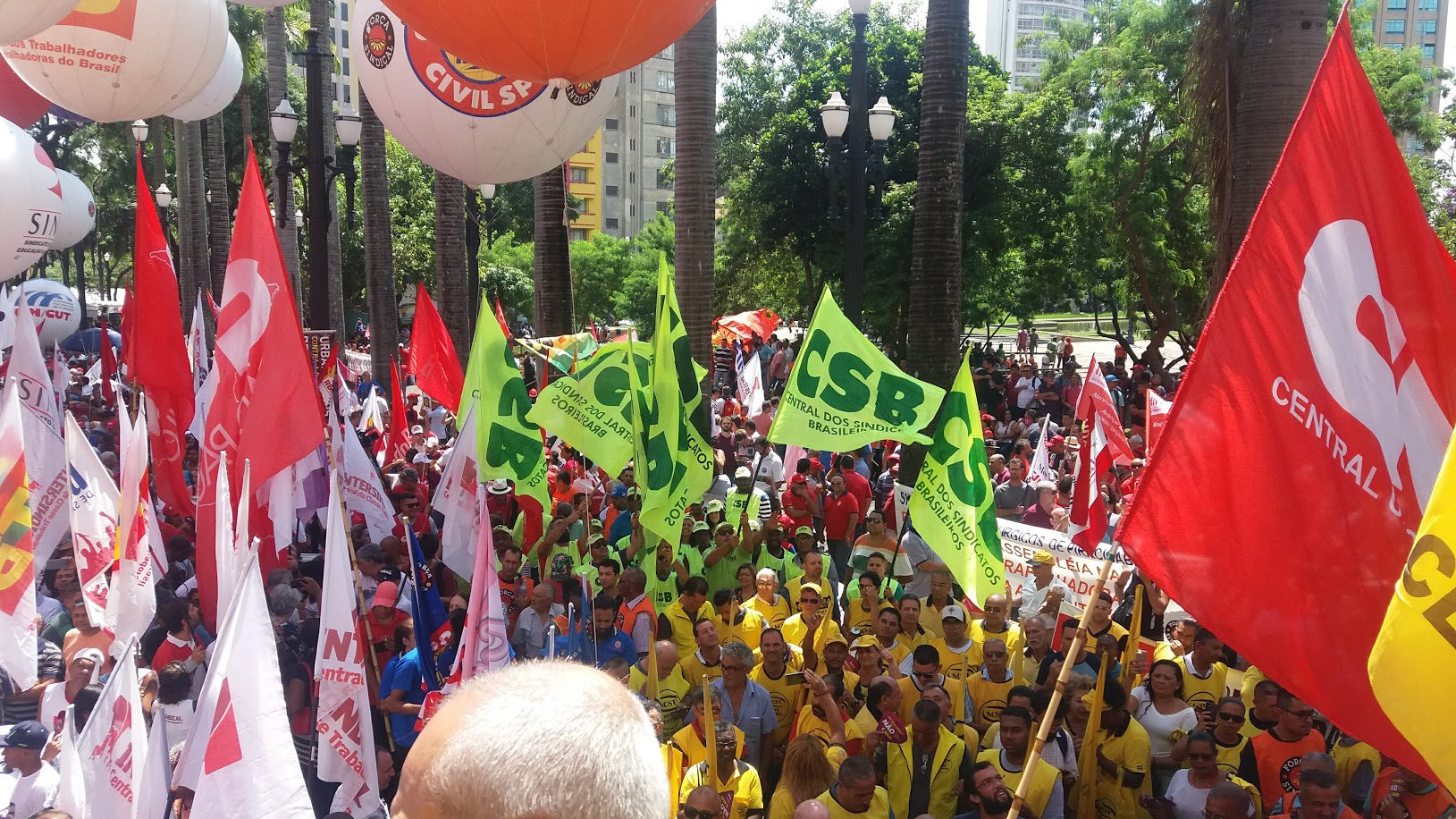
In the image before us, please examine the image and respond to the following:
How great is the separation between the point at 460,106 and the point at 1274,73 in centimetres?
617

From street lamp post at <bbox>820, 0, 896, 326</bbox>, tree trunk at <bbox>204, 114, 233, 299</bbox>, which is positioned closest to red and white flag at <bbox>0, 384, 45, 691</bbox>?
street lamp post at <bbox>820, 0, 896, 326</bbox>

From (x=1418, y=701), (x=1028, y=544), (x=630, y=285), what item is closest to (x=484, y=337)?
(x=1028, y=544)

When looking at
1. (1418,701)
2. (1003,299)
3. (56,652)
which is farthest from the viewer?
(1003,299)

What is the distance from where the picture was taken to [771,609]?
341 inches

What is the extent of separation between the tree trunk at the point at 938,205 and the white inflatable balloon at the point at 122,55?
724 cm

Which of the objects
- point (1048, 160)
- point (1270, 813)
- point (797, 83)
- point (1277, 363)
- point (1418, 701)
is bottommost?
point (1270, 813)

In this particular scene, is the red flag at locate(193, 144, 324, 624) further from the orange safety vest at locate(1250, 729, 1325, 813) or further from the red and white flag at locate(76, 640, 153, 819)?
the orange safety vest at locate(1250, 729, 1325, 813)

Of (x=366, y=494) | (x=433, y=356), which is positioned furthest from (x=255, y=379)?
(x=433, y=356)

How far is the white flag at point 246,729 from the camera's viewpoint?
4.58 metres

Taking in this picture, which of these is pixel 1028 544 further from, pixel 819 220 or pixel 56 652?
pixel 819 220

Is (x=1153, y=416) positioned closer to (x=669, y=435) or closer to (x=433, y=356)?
(x=669, y=435)

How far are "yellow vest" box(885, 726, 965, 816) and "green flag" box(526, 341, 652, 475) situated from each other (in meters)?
4.51

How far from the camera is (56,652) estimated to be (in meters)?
7.92

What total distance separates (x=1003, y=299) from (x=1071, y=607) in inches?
866
